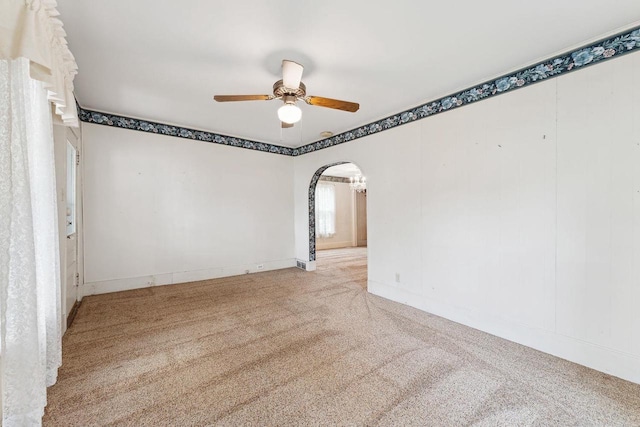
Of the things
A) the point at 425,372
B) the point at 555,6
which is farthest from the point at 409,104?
the point at 425,372

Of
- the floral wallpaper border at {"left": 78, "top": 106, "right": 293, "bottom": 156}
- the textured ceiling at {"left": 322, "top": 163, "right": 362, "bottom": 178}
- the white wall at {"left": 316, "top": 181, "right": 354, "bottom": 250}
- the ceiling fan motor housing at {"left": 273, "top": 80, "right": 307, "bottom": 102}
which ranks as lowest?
the white wall at {"left": 316, "top": 181, "right": 354, "bottom": 250}

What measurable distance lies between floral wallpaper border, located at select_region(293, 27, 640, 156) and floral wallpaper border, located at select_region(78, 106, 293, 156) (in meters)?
2.36

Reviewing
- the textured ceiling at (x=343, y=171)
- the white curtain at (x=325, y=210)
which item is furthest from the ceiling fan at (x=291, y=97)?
the white curtain at (x=325, y=210)

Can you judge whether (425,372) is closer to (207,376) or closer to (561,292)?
(561,292)

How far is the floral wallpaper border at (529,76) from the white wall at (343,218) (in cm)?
529

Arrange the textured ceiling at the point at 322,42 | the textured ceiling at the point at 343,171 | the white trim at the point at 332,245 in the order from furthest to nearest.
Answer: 1. the white trim at the point at 332,245
2. the textured ceiling at the point at 343,171
3. the textured ceiling at the point at 322,42

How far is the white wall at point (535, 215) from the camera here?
2.04m

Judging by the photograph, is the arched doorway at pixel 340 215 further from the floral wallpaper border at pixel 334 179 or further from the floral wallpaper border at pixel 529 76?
the floral wallpaper border at pixel 529 76

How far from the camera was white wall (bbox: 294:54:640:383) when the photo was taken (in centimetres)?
204

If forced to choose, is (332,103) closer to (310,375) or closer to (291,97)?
(291,97)

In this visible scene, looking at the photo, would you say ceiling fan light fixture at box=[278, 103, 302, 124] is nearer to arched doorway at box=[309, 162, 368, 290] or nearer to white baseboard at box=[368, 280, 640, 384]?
white baseboard at box=[368, 280, 640, 384]

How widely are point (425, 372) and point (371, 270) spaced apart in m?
2.04

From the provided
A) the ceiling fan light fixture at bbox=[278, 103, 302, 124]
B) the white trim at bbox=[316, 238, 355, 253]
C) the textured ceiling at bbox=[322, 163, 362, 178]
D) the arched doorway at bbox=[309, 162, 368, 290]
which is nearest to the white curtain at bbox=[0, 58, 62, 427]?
the ceiling fan light fixture at bbox=[278, 103, 302, 124]

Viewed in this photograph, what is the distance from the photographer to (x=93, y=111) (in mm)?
3768
